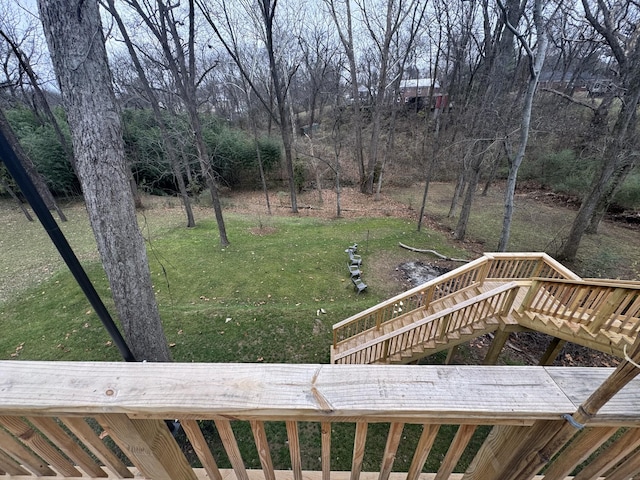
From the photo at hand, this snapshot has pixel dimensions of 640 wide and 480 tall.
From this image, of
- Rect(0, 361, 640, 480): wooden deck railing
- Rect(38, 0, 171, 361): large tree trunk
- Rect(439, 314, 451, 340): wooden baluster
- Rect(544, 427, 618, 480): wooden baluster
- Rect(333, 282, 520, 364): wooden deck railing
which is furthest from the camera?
Rect(439, 314, 451, 340): wooden baluster

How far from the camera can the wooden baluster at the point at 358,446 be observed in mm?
843

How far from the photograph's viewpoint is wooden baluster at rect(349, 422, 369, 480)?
84 centimetres

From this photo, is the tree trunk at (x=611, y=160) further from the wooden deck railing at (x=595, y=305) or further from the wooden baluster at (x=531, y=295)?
the wooden baluster at (x=531, y=295)

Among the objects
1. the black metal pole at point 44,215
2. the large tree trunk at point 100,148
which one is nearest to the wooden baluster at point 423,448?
the black metal pole at point 44,215

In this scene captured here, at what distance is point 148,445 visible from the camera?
0.88 metres

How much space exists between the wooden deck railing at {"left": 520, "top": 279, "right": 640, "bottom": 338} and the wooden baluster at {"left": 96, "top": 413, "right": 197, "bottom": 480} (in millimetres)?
4269

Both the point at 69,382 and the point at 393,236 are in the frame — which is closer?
the point at 69,382

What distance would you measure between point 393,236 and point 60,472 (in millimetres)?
9685

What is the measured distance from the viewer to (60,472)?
108cm

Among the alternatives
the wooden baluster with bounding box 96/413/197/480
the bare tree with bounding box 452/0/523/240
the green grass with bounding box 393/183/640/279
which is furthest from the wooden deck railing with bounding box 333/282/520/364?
the green grass with bounding box 393/183/640/279

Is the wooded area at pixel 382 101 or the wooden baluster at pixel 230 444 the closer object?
the wooden baluster at pixel 230 444

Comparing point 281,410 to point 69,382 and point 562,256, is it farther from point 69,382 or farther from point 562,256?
point 562,256

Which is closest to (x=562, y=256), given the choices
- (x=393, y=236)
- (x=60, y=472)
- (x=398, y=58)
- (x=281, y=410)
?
(x=393, y=236)

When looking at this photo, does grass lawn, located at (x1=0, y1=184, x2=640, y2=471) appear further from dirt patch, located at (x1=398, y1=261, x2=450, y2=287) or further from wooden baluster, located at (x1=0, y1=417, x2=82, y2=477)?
wooden baluster, located at (x1=0, y1=417, x2=82, y2=477)
